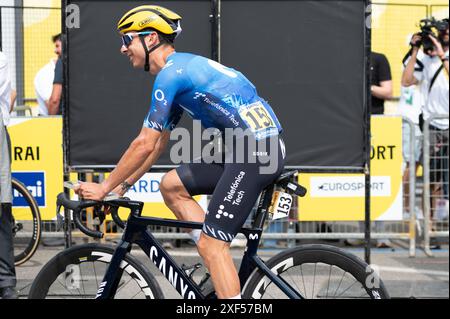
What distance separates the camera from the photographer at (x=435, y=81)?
32.3ft

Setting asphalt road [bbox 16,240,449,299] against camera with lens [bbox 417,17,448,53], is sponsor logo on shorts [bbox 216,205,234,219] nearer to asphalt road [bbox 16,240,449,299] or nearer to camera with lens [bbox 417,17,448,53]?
asphalt road [bbox 16,240,449,299]

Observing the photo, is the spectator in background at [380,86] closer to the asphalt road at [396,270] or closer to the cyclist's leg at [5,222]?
the asphalt road at [396,270]

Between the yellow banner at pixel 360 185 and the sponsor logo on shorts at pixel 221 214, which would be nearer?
the sponsor logo on shorts at pixel 221 214

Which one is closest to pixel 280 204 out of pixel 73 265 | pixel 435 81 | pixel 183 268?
pixel 183 268

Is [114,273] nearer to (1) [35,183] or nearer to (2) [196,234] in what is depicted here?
(2) [196,234]

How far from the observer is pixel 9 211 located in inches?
259

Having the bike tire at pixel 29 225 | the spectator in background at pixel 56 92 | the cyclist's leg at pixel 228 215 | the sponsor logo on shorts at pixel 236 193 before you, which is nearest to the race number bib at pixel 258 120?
the cyclist's leg at pixel 228 215

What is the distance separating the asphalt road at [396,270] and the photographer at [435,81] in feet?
2.61

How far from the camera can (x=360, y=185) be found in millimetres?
9250

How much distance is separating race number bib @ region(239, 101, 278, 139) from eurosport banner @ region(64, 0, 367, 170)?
6.80 feet

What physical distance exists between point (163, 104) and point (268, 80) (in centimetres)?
255

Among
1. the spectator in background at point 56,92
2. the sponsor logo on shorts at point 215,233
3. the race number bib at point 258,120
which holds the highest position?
the spectator in background at point 56,92

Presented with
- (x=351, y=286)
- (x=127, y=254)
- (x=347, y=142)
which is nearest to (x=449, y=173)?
(x=347, y=142)

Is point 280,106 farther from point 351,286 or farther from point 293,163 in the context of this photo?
point 351,286
